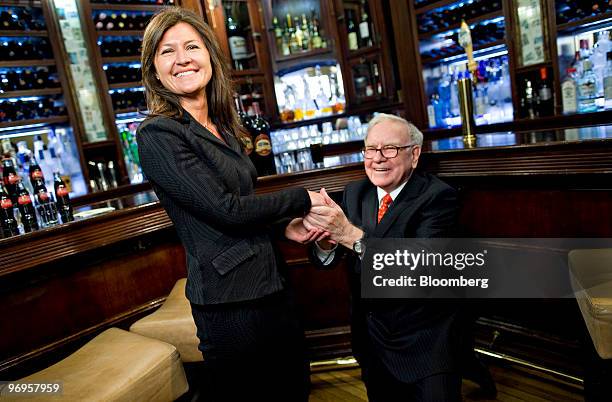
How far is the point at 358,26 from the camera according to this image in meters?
4.75

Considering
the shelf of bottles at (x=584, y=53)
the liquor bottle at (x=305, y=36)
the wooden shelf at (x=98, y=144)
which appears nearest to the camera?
the shelf of bottles at (x=584, y=53)

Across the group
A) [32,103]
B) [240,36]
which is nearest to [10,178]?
[32,103]

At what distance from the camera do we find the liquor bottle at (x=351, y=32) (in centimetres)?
471

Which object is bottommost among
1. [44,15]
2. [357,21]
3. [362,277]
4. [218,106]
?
[362,277]

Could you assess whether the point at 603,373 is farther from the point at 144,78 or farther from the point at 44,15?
the point at 44,15

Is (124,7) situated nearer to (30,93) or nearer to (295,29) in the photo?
(30,93)

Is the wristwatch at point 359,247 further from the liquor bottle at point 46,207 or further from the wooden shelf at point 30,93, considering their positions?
the wooden shelf at point 30,93

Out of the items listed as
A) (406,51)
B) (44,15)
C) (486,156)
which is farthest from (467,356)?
(44,15)

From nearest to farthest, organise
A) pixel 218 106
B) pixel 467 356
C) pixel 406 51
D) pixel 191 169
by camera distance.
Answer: pixel 191 169 → pixel 218 106 → pixel 467 356 → pixel 406 51

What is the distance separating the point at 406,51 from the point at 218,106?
349 centimetres

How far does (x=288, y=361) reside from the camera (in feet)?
4.37

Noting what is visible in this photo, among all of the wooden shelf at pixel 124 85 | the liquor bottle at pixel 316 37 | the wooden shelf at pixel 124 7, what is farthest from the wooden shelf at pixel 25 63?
the liquor bottle at pixel 316 37

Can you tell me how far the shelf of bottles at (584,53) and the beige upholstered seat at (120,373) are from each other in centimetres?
331

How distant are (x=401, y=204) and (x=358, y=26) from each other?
367cm
